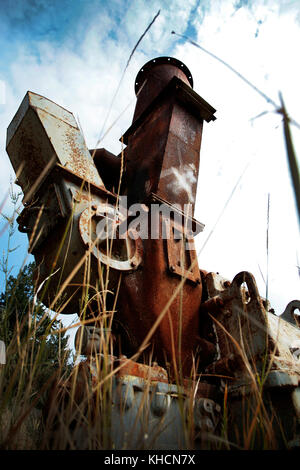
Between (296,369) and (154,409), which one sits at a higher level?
(296,369)

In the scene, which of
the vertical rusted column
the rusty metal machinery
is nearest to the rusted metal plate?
the rusty metal machinery

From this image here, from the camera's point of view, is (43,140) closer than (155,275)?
No

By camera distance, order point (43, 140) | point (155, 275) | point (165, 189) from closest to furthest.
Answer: point (155, 275) < point (43, 140) < point (165, 189)

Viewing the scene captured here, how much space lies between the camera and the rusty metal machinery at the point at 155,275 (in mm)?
1420

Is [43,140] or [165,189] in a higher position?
[43,140]

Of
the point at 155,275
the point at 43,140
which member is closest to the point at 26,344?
the point at 155,275

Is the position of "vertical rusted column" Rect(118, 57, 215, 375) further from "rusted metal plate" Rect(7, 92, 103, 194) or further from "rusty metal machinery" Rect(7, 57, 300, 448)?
"rusted metal plate" Rect(7, 92, 103, 194)

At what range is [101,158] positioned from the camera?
251 cm

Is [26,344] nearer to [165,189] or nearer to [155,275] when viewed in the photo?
[155,275]

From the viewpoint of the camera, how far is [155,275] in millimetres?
1778

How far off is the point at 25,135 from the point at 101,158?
646mm

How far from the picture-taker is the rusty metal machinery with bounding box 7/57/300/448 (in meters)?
1.42
